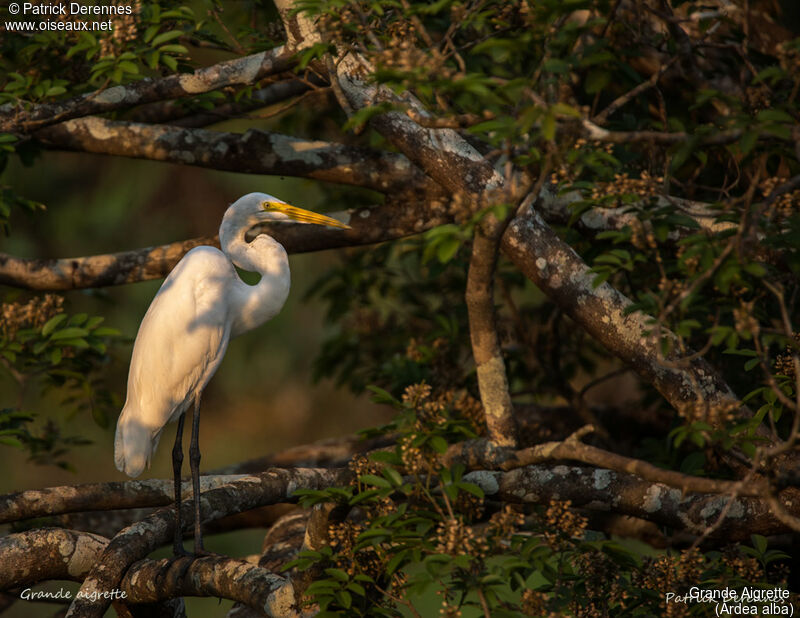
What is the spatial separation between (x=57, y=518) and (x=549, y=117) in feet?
9.93

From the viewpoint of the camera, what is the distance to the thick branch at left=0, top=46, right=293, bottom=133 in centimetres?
333

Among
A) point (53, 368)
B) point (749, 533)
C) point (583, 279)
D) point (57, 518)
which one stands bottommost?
point (57, 518)

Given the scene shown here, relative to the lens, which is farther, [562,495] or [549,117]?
[562,495]

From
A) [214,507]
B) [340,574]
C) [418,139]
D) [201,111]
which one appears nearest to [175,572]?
[214,507]

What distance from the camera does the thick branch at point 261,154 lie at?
391 centimetres

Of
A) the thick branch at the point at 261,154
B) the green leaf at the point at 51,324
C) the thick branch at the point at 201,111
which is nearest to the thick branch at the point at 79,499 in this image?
the green leaf at the point at 51,324

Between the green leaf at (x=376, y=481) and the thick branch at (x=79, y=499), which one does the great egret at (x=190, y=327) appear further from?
the green leaf at (x=376, y=481)

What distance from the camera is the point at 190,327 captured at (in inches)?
134

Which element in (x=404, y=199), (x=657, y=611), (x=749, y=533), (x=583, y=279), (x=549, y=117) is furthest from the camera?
(x=404, y=199)

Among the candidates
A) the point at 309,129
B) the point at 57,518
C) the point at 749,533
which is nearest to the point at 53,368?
the point at 57,518

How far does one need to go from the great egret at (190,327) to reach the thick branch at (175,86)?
48 cm

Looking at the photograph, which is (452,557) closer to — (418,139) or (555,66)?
(555,66)

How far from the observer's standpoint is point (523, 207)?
2100 mm

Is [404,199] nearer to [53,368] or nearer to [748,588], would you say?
[53,368]
